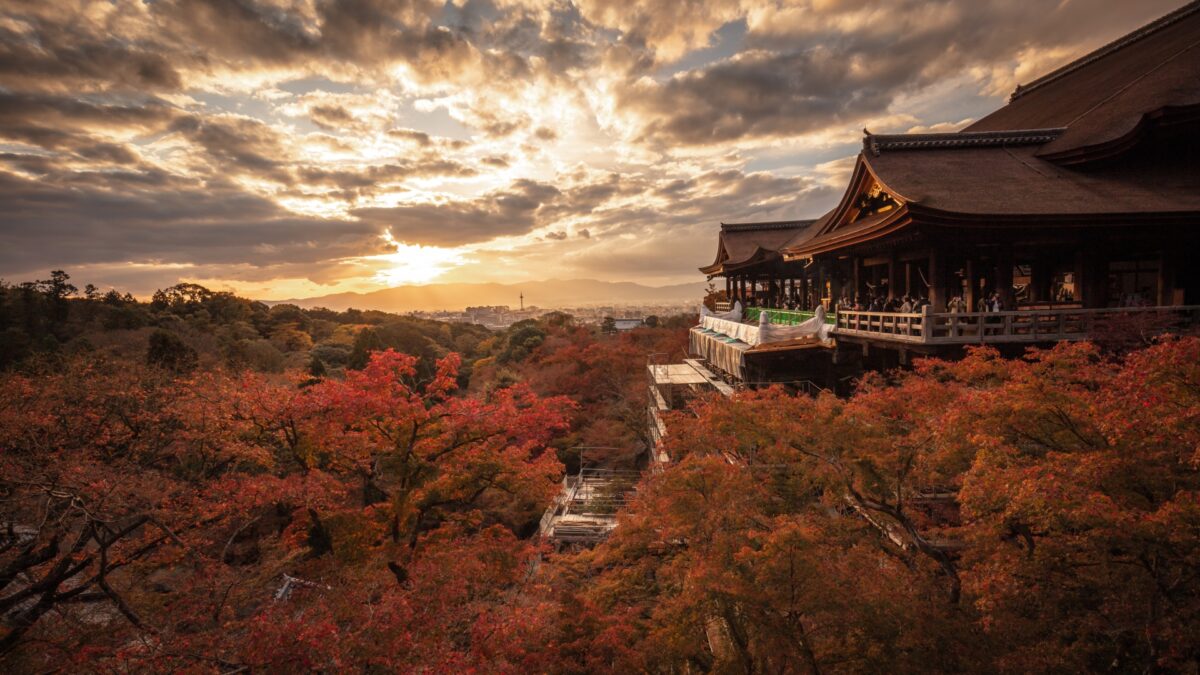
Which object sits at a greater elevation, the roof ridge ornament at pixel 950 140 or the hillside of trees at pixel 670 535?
the roof ridge ornament at pixel 950 140

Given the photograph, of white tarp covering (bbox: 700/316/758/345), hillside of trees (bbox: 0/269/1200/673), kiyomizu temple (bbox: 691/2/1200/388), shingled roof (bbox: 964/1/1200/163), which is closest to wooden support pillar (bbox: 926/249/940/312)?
kiyomizu temple (bbox: 691/2/1200/388)

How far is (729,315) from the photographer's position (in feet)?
82.1

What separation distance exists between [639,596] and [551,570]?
232 cm

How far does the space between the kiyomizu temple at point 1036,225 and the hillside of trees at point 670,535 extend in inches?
59.8

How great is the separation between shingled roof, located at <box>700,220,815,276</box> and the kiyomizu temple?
10878 mm

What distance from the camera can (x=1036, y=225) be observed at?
11.1 meters

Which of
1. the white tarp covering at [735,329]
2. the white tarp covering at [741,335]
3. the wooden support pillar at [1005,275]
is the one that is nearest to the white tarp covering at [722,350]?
the white tarp covering at [741,335]

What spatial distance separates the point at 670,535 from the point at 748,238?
25541mm

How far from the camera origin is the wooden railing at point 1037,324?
1030cm

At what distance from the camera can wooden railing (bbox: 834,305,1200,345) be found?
10305mm

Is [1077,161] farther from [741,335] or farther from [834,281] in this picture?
[741,335]

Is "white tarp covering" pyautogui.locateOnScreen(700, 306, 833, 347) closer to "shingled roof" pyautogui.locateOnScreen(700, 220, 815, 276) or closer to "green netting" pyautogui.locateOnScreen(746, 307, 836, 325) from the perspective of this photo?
"green netting" pyautogui.locateOnScreen(746, 307, 836, 325)

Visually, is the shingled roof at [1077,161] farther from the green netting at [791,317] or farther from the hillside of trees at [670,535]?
the hillside of trees at [670,535]

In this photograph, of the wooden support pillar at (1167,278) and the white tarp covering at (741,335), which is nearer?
the wooden support pillar at (1167,278)
